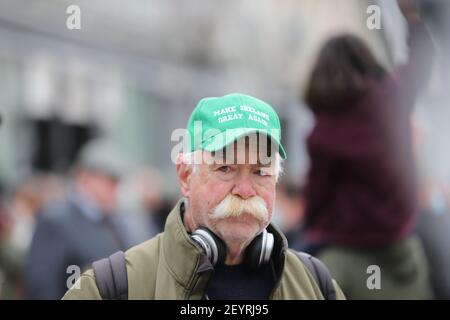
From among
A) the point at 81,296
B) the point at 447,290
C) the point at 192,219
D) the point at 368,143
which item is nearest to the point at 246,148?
the point at 192,219

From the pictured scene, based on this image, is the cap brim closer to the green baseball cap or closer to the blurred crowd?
the green baseball cap

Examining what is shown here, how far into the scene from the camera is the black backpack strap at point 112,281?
2.62 meters

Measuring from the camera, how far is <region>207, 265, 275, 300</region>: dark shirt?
9.08 feet

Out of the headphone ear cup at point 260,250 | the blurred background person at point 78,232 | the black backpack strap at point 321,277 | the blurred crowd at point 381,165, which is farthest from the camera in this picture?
the blurred background person at point 78,232

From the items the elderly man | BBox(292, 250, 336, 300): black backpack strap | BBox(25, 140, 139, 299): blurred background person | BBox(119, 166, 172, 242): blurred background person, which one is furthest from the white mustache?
BBox(119, 166, 172, 242): blurred background person

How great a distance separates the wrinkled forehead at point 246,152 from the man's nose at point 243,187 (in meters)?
0.05

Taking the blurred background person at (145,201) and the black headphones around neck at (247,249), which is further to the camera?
the blurred background person at (145,201)

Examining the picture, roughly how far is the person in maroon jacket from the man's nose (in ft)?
5.24

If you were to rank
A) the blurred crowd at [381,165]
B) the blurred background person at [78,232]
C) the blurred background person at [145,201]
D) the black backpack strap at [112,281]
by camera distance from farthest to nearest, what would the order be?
the blurred background person at [145,201]
the blurred background person at [78,232]
the blurred crowd at [381,165]
the black backpack strap at [112,281]

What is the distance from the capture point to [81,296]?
2.65 meters

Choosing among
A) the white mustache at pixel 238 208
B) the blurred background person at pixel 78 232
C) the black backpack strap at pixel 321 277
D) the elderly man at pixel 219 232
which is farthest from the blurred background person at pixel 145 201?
the white mustache at pixel 238 208

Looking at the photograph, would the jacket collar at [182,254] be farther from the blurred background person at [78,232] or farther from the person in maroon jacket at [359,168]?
the blurred background person at [78,232]

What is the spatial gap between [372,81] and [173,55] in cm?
1359

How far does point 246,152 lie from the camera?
271 cm
